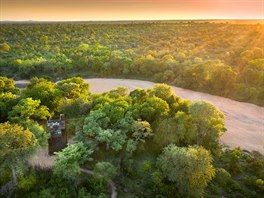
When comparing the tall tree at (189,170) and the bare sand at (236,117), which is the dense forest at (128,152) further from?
the bare sand at (236,117)

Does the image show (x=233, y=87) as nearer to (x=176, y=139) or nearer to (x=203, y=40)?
(x=176, y=139)

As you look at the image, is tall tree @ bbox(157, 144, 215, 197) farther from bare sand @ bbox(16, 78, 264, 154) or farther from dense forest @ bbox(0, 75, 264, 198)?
bare sand @ bbox(16, 78, 264, 154)

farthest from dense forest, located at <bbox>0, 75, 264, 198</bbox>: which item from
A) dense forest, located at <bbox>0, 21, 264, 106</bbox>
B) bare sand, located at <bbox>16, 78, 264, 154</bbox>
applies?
dense forest, located at <bbox>0, 21, 264, 106</bbox>

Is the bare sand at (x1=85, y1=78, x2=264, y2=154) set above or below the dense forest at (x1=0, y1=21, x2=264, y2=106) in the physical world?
below

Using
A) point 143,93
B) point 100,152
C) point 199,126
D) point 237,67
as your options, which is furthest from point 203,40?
point 100,152

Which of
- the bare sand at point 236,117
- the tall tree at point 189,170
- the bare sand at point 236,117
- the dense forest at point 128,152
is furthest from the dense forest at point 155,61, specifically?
the tall tree at point 189,170

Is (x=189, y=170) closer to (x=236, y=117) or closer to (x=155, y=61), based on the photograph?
(x=236, y=117)
